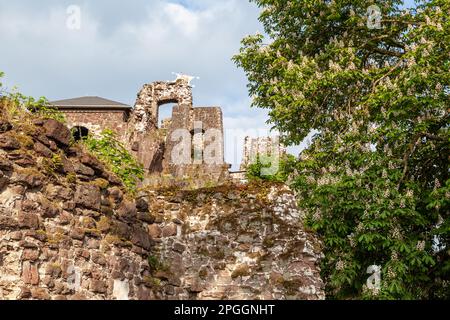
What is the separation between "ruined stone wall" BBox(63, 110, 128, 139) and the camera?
27.2m

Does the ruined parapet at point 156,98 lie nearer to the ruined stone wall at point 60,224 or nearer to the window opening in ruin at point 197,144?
the window opening in ruin at point 197,144

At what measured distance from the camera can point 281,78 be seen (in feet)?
43.0

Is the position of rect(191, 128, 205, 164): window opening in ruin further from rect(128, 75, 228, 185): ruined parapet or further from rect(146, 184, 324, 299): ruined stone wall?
rect(146, 184, 324, 299): ruined stone wall

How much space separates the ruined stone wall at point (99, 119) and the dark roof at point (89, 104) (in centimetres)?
32

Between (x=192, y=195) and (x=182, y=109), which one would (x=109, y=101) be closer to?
(x=182, y=109)

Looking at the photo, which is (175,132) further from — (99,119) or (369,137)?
(369,137)

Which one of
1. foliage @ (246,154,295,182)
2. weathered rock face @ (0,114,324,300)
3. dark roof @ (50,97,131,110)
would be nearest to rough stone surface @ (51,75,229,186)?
dark roof @ (50,97,131,110)

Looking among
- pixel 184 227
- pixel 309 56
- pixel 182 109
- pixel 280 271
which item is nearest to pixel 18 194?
pixel 184 227

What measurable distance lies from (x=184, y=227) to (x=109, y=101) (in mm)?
21227

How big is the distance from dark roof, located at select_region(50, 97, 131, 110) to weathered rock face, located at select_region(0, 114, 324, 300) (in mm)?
19138

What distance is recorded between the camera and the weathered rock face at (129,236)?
19.1ft

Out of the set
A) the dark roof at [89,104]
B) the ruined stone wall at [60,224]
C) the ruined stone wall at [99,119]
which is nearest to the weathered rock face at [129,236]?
the ruined stone wall at [60,224]

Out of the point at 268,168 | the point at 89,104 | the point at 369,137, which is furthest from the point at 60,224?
the point at 89,104

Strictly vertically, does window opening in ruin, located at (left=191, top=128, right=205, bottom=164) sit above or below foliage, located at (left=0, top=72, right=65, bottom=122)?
above
